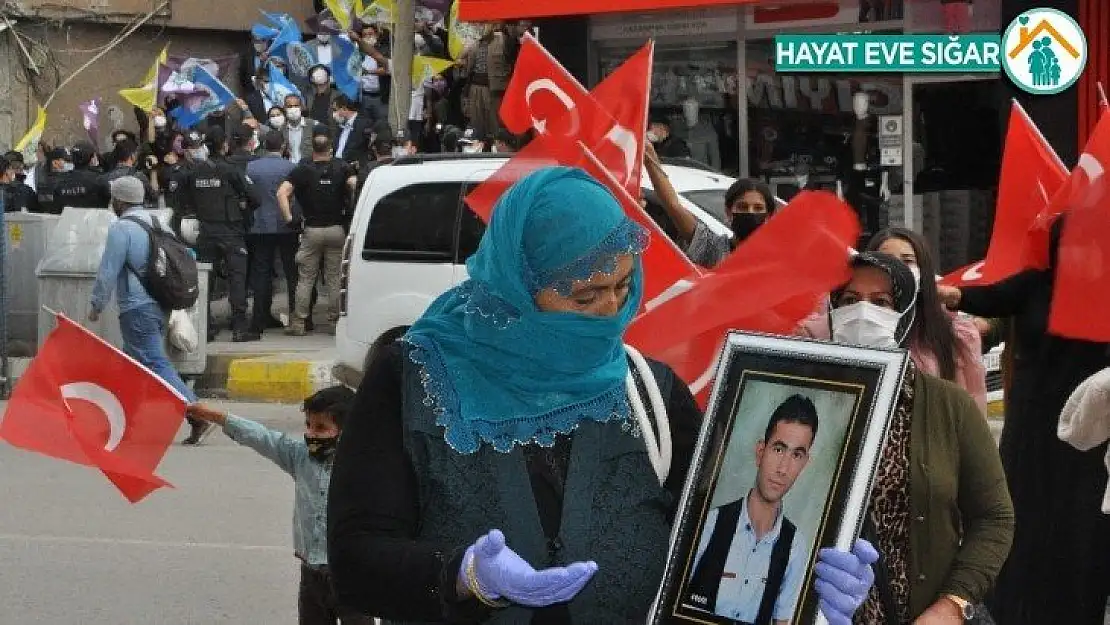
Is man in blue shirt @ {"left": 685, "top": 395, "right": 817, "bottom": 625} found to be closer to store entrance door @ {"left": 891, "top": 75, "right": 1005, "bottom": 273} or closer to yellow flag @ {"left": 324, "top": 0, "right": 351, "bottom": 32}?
store entrance door @ {"left": 891, "top": 75, "right": 1005, "bottom": 273}

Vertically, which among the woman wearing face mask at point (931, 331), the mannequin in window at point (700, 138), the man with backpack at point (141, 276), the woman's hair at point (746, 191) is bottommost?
the man with backpack at point (141, 276)

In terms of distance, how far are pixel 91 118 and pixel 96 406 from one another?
64.8 ft

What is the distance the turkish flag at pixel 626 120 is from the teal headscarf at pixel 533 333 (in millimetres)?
4744

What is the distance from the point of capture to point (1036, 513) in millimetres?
5816

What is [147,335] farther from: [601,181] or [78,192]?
[601,181]

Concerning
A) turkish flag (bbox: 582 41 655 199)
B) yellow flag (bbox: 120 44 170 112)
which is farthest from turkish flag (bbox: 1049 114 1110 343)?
yellow flag (bbox: 120 44 170 112)

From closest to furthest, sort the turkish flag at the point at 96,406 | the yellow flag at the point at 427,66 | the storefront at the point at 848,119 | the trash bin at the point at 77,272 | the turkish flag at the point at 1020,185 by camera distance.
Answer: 1. the turkish flag at the point at 96,406
2. the turkish flag at the point at 1020,185
3. the trash bin at the point at 77,272
4. the storefront at the point at 848,119
5. the yellow flag at the point at 427,66

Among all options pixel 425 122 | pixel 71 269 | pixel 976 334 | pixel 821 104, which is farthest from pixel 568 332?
pixel 425 122

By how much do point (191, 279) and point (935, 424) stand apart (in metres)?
9.32

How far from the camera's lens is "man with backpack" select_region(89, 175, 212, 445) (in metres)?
12.4

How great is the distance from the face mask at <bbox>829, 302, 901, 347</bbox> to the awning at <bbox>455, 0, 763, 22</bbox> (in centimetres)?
1216

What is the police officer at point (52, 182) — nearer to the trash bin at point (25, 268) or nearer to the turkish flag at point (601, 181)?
the trash bin at point (25, 268)

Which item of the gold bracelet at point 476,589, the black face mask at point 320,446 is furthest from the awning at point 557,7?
the gold bracelet at point 476,589

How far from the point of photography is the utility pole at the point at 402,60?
61.2 feet
